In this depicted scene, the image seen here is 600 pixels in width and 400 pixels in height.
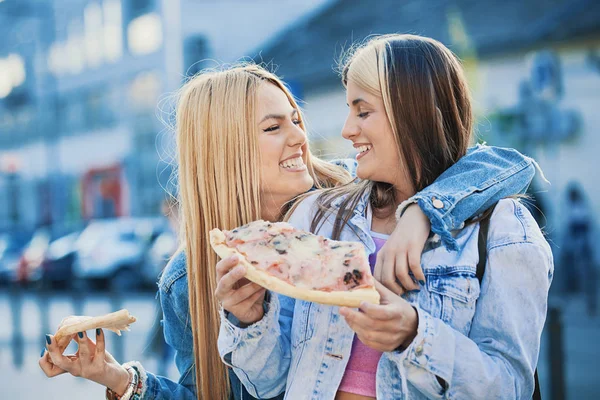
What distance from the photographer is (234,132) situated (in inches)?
130

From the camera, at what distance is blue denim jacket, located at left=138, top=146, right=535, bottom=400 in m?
2.52

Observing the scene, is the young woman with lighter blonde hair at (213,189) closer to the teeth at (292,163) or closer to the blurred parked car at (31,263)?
the teeth at (292,163)

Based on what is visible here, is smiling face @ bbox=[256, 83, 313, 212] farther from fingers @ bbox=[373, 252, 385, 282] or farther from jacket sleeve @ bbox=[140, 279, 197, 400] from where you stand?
fingers @ bbox=[373, 252, 385, 282]

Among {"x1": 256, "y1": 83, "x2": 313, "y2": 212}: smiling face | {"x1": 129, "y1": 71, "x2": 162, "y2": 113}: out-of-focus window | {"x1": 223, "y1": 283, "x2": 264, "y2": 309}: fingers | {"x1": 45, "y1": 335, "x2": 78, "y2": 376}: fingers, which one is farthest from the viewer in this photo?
{"x1": 129, "y1": 71, "x2": 162, "y2": 113}: out-of-focus window

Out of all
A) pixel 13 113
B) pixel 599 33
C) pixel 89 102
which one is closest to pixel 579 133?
pixel 599 33

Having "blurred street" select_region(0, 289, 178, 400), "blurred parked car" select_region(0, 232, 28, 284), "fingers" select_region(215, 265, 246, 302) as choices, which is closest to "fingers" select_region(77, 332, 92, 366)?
"fingers" select_region(215, 265, 246, 302)

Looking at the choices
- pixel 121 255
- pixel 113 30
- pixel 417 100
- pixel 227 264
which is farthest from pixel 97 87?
pixel 227 264

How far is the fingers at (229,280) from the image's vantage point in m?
2.35

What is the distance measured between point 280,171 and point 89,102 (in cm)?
3204

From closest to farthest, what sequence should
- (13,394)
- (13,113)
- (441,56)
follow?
(441,56)
(13,394)
(13,113)

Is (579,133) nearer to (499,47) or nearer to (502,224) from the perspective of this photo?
(499,47)

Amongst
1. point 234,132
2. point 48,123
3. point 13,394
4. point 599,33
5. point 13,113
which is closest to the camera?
point 234,132

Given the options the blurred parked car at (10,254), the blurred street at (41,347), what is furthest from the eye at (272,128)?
the blurred parked car at (10,254)

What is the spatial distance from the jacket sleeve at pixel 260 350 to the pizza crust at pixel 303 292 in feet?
0.88
